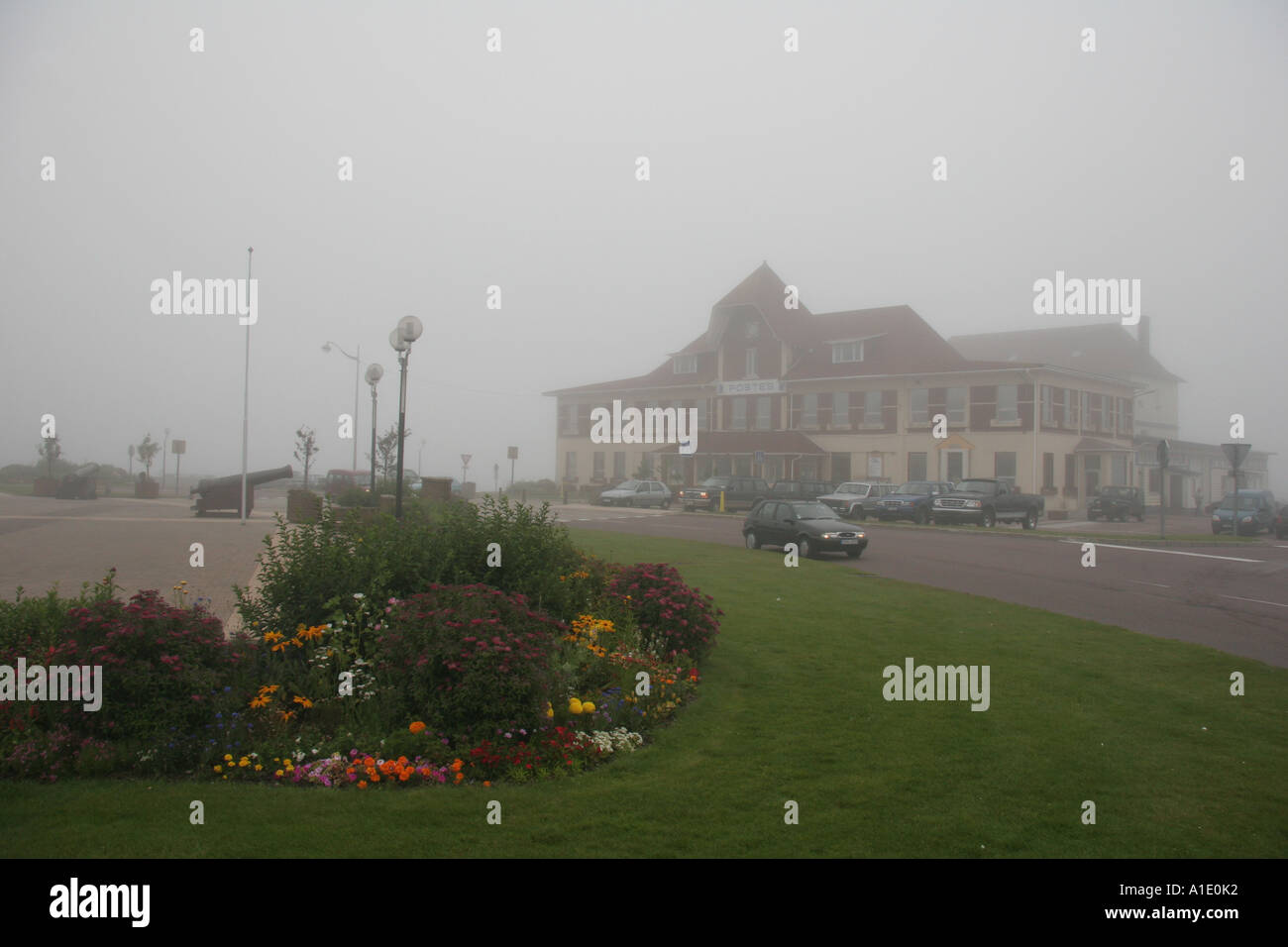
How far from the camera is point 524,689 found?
21.3ft

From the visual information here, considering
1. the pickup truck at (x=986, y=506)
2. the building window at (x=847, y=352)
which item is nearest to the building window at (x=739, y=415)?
the building window at (x=847, y=352)

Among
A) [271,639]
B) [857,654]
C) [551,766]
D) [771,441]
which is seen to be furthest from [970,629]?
[771,441]

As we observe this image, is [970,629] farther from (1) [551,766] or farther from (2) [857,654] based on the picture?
(1) [551,766]

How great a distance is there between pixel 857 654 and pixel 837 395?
4884 cm

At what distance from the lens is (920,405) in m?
53.7

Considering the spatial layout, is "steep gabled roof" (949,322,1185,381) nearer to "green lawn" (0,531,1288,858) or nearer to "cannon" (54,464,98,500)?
"cannon" (54,464,98,500)

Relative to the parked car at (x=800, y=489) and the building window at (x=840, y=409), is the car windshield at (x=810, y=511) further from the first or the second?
the building window at (x=840, y=409)

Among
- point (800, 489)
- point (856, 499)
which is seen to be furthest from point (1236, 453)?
point (800, 489)

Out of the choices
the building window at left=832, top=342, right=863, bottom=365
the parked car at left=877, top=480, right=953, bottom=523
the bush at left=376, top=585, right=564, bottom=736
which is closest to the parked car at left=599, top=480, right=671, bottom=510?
the parked car at left=877, top=480, right=953, bottom=523

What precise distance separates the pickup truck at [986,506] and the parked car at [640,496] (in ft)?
51.9

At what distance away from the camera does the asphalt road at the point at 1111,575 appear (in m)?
13.2

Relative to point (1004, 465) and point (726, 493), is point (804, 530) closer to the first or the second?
point (726, 493)

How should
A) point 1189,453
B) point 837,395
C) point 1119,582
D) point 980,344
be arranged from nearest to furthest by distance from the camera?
1. point 1119,582
2. point 837,395
3. point 1189,453
4. point 980,344

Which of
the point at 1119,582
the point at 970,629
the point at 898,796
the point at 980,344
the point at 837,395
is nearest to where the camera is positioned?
the point at 898,796
